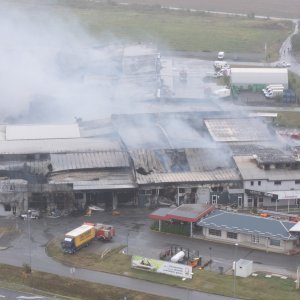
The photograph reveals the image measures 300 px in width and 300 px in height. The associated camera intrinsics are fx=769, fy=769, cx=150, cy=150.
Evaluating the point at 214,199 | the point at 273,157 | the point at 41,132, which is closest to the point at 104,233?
the point at 214,199

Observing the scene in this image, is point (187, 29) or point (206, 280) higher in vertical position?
point (187, 29)

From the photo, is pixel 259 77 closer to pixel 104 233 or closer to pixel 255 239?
pixel 255 239

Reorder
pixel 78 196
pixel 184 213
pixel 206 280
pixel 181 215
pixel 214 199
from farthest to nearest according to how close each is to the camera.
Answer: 1. pixel 214 199
2. pixel 78 196
3. pixel 184 213
4. pixel 181 215
5. pixel 206 280

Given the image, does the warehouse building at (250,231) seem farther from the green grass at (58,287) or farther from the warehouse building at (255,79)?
the warehouse building at (255,79)

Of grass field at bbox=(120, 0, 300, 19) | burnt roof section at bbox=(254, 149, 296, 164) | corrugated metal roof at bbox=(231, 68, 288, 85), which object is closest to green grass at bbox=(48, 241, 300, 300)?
burnt roof section at bbox=(254, 149, 296, 164)

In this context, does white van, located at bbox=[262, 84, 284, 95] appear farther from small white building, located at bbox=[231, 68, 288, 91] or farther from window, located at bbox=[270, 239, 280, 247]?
window, located at bbox=[270, 239, 280, 247]
